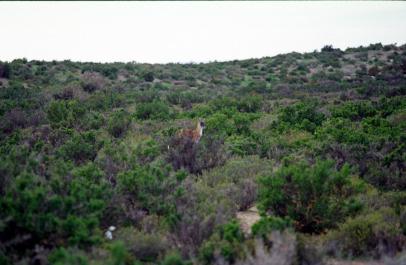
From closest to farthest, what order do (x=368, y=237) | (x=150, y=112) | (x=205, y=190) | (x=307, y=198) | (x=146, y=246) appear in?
1. (x=146, y=246)
2. (x=368, y=237)
3. (x=307, y=198)
4. (x=205, y=190)
5. (x=150, y=112)

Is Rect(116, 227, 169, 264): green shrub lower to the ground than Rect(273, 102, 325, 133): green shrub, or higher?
lower

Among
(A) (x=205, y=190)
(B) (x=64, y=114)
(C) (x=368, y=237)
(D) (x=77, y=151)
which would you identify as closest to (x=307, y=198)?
(C) (x=368, y=237)

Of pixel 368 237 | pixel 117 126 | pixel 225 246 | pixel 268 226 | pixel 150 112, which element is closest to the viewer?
pixel 225 246

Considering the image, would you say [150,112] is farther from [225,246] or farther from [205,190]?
[225,246]

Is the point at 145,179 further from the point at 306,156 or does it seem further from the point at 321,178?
the point at 306,156

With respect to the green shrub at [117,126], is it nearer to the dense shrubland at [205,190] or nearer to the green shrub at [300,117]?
the dense shrubland at [205,190]

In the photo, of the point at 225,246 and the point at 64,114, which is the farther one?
the point at 64,114

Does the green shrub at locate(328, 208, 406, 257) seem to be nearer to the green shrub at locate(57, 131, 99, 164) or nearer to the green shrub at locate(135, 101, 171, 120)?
the green shrub at locate(57, 131, 99, 164)

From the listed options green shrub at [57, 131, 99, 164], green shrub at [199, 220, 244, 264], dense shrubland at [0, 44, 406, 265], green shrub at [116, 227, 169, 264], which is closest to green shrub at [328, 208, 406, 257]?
dense shrubland at [0, 44, 406, 265]

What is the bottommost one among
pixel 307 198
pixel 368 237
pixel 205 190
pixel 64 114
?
pixel 368 237

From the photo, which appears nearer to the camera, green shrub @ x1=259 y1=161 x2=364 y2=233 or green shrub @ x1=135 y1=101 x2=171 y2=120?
green shrub @ x1=259 y1=161 x2=364 y2=233

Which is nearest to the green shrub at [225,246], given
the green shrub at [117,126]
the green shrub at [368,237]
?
the green shrub at [368,237]

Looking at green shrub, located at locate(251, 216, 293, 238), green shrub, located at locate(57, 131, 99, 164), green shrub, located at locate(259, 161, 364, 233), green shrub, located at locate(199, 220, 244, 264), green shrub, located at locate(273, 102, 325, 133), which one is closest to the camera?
green shrub, located at locate(199, 220, 244, 264)

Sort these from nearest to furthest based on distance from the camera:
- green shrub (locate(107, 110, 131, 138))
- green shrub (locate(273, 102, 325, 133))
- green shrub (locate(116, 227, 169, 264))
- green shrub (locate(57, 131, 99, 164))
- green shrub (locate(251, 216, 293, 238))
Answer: green shrub (locate(251, 216, 293, 238)), green shrub (locate(116, 227, 169, 264)), green shrub (locate(57, 131, 99, 164)), green shrub (locate(107, 110, 131, 138)), green shrub (locate(273, 102, 325, 133))
